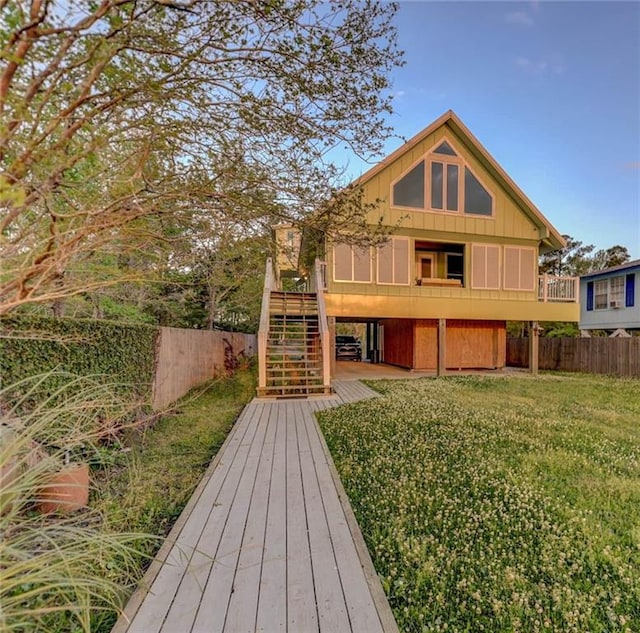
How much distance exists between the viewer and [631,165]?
1138cm

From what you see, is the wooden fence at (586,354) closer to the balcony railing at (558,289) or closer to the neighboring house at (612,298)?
the balcony railing at (558,289)

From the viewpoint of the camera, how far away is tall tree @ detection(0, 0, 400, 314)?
6.16 ft

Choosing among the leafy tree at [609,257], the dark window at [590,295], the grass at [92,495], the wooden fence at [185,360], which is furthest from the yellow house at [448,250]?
the leafy tree at [609,257]

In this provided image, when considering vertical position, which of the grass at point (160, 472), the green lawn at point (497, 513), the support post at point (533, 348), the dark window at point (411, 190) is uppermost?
the dark window at point (411, 190)

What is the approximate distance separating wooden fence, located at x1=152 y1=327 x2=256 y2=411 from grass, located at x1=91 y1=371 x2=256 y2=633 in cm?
65

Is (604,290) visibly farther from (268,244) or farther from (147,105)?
(147,105)

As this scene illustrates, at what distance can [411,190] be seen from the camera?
431 inches

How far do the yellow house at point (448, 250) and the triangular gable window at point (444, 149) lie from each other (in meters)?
0.03

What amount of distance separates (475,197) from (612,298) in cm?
1229

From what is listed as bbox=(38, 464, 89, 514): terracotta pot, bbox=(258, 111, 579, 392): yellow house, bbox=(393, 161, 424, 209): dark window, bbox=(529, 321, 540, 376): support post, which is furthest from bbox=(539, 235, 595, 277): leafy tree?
bbox=(38, 464, 89, 514): terracotta pot

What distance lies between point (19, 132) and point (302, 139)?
2.08 meters

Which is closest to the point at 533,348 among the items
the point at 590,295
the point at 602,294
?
the point at 602,294

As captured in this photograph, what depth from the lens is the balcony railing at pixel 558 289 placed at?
481 inches

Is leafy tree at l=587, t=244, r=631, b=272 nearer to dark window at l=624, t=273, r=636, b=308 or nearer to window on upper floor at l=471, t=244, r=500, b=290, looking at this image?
dark window at l=624, t=273, r=636, b=308
